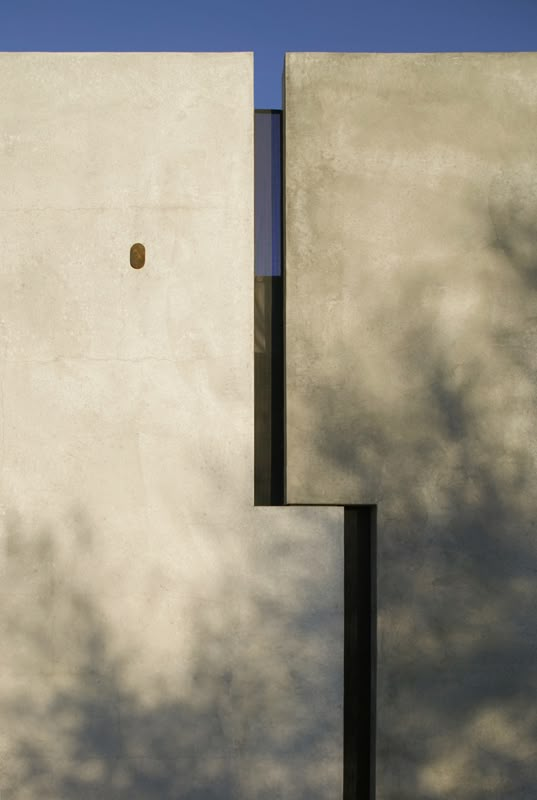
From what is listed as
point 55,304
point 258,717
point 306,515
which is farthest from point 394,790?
point 55,304

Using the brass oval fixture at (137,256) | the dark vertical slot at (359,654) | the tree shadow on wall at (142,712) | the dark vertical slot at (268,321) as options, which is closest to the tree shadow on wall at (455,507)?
the dark vertical slot at (359,654)

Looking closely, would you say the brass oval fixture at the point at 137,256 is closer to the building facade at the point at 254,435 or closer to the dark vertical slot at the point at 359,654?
the building facade at the point at 254,435

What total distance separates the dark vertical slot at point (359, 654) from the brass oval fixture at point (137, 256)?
180cm

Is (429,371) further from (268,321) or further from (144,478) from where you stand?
(144,478)

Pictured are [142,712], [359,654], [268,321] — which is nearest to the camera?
[142,712]

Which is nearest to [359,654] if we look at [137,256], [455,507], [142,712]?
[455,507]

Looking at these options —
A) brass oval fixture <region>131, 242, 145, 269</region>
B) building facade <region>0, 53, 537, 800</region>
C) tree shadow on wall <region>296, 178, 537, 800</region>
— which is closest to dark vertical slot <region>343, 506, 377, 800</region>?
building facade <region>0, 53, 537, 800</region>

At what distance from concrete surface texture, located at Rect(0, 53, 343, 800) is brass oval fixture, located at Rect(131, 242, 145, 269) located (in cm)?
4

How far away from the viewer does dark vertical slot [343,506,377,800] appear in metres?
4.20

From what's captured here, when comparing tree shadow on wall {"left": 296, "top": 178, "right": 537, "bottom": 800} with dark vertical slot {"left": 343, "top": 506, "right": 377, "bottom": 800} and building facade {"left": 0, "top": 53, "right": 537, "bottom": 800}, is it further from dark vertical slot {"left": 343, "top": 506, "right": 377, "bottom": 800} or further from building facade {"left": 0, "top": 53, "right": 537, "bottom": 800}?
dark vertical slot {"left": 343, "top": 506, "right": 377, "bottom": 800}

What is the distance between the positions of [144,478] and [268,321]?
1135mm

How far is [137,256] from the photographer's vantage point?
4.24m

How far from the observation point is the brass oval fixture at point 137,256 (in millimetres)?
4242

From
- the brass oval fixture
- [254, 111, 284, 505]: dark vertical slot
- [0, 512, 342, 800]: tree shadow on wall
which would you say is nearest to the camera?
[0, 512, 342, 800]: tree shadow on wall
